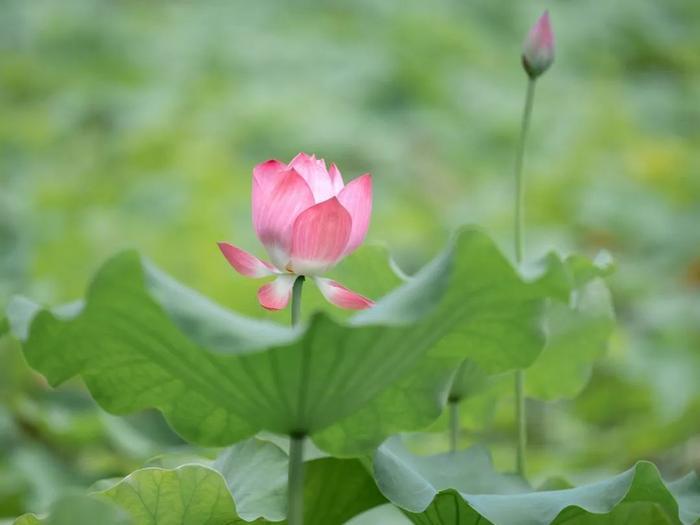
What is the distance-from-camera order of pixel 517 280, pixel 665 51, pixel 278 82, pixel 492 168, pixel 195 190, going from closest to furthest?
pixel 517 280, pixel 195 190, pixel 492 168, pixel 278 82, pixel 665 51

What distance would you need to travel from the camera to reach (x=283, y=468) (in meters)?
0.71

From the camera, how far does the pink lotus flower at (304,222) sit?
24.1 inches

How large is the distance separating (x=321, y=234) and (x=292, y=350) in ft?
0.25

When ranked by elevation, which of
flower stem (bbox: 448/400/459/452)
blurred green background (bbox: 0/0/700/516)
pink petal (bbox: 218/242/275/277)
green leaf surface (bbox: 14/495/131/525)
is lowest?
blurred green background (bbox: 0/0/700/516)

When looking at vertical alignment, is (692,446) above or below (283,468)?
below

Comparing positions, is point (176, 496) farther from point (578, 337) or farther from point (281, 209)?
point (578, 337)

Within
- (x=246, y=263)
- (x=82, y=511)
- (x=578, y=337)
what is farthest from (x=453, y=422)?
(x=82, y=511)

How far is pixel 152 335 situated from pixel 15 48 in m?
3.55

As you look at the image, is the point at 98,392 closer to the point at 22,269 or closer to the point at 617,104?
the point at 22,269

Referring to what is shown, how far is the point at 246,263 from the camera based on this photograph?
2.15ft

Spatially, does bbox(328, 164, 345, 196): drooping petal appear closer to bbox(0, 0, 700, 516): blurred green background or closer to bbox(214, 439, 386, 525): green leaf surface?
bbox(214, 439, 386, 525): green leaf surface

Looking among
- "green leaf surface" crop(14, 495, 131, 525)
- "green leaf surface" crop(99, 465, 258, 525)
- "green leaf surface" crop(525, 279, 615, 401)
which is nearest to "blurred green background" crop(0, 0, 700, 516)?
"green leaf surface" crop(525, 279, 615, 401)

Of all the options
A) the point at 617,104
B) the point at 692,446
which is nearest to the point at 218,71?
the point at 617,104

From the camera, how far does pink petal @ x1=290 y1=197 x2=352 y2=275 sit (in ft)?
1.99
